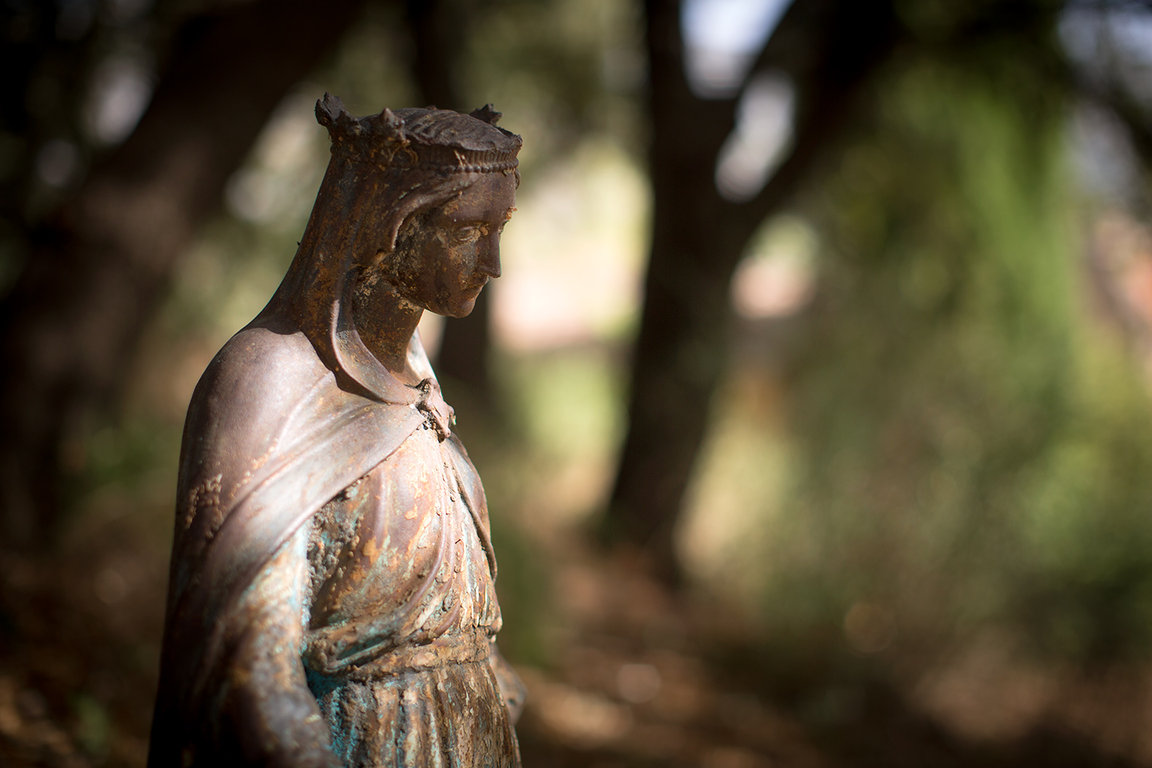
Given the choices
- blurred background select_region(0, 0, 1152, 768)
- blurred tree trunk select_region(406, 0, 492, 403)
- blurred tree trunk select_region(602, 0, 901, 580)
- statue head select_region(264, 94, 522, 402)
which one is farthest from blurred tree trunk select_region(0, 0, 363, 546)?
statue head select_region(264, 94, 522, 402)

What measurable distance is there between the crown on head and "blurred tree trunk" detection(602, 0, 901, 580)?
5746 mm

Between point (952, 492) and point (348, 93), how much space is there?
555cm

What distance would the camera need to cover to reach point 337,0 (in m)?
5.46

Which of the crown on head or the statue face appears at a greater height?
the crown on head

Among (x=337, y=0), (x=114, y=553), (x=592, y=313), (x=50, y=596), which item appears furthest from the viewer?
(x=592, y=313)

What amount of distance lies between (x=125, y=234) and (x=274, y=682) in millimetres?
4163

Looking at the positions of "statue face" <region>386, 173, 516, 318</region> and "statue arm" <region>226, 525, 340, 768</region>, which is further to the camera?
"statue face" <region>386, 173, 516, 318</region>

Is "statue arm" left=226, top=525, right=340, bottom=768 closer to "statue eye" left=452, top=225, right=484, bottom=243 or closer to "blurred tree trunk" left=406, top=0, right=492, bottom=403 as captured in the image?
"statue eye" left=452, top=225, right=484, bottom=243

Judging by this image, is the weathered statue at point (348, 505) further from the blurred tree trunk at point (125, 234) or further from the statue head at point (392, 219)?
the blurred tree trunk at point (125, 234)

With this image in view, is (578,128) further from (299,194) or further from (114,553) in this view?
(114,553)

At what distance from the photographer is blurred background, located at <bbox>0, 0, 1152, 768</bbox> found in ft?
16.4

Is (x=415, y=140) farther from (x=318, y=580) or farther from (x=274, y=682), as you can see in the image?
(x=274, y=682)

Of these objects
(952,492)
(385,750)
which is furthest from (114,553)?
(952,492)

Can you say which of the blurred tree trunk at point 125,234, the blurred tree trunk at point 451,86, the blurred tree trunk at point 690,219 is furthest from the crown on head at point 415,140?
the blurred tree trunk at point 451,86
